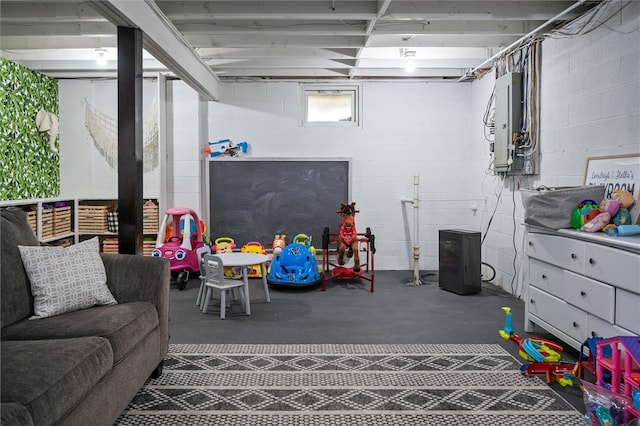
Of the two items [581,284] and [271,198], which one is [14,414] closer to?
[581,284]

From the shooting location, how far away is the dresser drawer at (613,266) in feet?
8.10

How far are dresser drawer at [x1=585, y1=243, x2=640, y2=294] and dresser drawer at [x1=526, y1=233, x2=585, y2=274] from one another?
3.5 inches

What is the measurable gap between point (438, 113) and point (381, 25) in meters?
2.25

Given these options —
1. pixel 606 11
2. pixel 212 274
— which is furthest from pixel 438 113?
pixel 212 274

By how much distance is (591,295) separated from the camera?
2816 mm

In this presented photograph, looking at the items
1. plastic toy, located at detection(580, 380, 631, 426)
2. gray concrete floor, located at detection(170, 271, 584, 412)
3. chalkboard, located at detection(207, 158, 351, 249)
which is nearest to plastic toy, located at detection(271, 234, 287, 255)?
chalkboard, located at detection(207, 158, 351, 249)

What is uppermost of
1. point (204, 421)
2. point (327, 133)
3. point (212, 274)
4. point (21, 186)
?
point (327, 133)

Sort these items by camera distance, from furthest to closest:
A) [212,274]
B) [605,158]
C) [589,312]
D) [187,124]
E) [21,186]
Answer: [187,124] < [21,186] < [212,274] < [605,158] < [589,312]

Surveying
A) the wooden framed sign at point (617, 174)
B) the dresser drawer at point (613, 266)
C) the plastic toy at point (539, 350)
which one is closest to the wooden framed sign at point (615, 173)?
the wooden framed sign at point (617, 174)

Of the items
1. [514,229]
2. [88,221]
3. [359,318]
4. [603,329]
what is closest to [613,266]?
[603,329]

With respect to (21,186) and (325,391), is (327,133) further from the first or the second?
(325,391)

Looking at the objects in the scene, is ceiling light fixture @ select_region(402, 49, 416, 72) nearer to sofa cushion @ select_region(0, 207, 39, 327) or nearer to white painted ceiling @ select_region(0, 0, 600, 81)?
white painted ceiling @ select_region(0, 0, 600, 81)

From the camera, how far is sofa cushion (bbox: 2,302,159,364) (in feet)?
7.04

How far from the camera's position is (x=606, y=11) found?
139 inches
